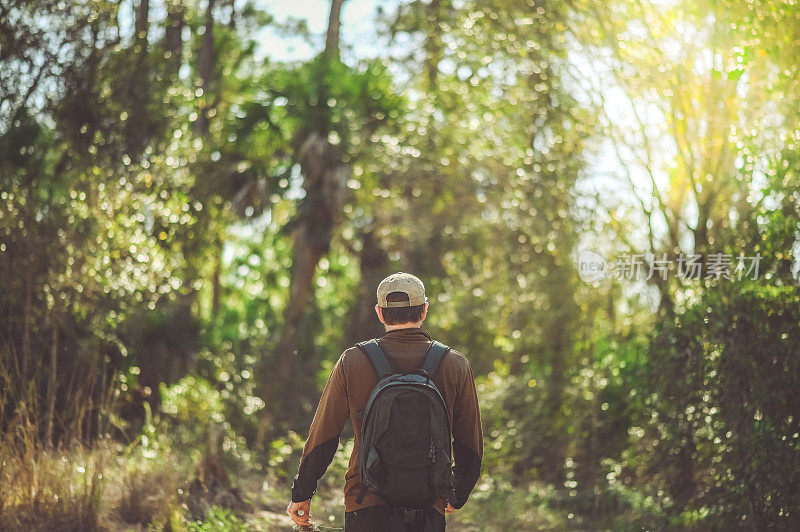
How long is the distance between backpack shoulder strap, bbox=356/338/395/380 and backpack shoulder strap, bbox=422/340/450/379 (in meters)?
0.13

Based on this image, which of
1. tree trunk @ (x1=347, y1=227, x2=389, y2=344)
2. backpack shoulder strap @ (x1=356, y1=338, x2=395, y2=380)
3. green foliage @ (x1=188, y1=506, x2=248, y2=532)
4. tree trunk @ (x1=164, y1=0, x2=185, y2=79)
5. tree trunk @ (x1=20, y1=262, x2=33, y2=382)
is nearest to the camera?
backpack shoulder strap @ (x1=356, y1=338, x2=395, y2=380)

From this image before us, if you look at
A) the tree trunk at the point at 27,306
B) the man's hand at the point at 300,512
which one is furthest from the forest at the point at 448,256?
the man's hand at the point at 300,512

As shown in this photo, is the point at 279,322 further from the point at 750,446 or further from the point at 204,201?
the point at 750,446

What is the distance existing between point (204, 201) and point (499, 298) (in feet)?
14.8

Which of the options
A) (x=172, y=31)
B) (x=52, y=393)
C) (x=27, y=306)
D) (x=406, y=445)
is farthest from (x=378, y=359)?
(x=172, y=31)

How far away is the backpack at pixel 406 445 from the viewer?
10.7 feet

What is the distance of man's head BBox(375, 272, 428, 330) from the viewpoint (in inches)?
137

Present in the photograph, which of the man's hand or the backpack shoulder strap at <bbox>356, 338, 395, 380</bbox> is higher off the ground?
the backpack shoulder strap at <bbox>356, 338, 395, 380</bbox>

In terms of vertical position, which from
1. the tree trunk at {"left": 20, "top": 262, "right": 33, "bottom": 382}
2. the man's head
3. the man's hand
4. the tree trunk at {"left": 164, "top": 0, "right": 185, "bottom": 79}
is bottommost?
the man's hand

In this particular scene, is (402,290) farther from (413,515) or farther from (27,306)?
(27,306)

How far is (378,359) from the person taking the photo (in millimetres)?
3412

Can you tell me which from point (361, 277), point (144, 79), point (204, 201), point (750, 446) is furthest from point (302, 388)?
point (750, 446)

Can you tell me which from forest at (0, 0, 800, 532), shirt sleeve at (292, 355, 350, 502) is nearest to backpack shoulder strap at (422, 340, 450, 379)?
shirt sleeve at (292, 355, 350, 502)

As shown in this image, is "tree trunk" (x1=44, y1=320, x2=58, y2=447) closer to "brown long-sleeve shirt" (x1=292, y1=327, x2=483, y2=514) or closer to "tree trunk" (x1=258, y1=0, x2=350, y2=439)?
"brown long-sleeve shirt" (x1=292, y1=327, x2=483, y2=514)
